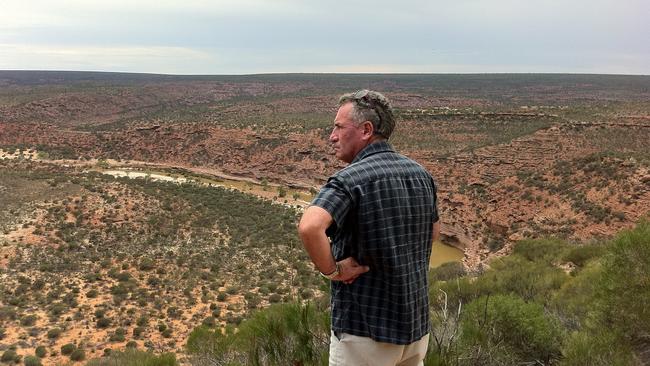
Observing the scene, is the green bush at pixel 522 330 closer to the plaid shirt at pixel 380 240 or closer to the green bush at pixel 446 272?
the plaid shirt at pixel 380 240

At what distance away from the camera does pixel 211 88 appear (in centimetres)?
9488

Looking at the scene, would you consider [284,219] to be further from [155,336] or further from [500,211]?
[155,336]

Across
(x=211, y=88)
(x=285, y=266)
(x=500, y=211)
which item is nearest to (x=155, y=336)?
(x=285, y=266)

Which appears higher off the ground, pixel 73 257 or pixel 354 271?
pixel 354 271

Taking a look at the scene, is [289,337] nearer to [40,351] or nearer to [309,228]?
[309,228]

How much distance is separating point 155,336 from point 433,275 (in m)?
7.35

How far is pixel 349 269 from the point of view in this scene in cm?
217

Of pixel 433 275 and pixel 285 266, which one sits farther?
pixel 285 266

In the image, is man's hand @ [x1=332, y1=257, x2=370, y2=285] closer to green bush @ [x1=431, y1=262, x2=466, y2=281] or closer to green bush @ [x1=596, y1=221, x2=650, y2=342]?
green bush @ [x1=596, y1=221, x2=650, y2=342]

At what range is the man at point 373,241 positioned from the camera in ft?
6.98

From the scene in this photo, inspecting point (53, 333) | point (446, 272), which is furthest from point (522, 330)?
point (53, 333)

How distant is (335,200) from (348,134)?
439 mm

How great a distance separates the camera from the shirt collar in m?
2.30

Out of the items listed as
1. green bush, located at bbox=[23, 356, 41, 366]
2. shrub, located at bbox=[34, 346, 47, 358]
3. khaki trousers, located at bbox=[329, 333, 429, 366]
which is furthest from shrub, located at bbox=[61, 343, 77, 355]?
khaki trousers, located at bbox=[329, 333, 429, 366]
